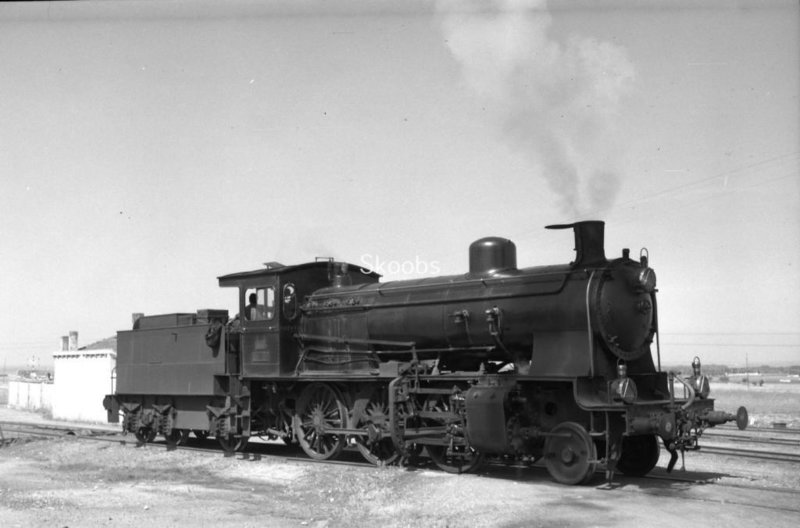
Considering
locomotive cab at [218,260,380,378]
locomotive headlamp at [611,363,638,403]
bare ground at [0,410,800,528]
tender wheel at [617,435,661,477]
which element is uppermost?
locomotive cab at [218,260,380,378]

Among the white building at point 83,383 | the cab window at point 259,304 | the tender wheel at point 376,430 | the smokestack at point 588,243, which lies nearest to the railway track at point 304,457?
the tender wheel at point 376,430

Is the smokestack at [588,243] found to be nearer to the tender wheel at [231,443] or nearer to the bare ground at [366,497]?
the bare ground at [366,497]

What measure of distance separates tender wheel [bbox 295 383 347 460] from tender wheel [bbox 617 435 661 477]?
4979 millimetres

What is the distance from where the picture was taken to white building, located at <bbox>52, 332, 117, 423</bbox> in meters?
28.7

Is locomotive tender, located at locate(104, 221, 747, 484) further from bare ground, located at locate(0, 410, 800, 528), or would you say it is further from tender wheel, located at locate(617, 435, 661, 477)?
bare ground, located at locate(0, 410, 800, 528)

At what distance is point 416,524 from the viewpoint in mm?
8445

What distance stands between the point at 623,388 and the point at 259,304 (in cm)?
809

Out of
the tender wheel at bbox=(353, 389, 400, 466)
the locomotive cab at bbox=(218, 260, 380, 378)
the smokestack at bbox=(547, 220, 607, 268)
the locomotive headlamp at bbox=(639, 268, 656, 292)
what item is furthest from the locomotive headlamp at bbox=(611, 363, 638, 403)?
the locomotive cab at bbox=(218, 260, 380, 378)

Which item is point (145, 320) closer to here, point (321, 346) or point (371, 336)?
point (321, 346)

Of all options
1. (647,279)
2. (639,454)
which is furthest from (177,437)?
(647,279)

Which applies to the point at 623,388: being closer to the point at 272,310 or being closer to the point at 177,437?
the point at 272,310

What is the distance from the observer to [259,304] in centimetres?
1588

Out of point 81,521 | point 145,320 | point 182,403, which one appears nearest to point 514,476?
point 81,521

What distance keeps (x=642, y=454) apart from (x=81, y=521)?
8133 millimetres
